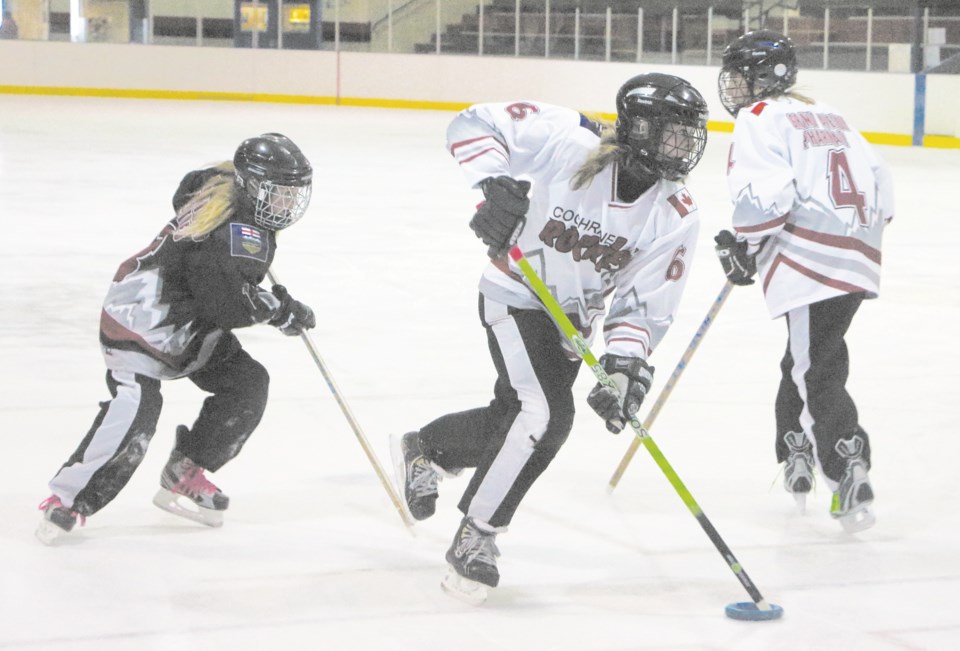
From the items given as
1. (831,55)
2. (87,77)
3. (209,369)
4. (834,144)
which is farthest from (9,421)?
(87,77)

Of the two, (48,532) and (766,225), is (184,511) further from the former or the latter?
(766,225)

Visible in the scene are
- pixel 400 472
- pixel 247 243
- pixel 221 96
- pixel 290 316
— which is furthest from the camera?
pixel 221 96

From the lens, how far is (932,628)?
264 centimetres

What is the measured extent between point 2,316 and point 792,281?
3.25 m

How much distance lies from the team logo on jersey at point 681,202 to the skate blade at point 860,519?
83cm

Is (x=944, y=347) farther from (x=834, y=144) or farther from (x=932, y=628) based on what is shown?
(x=932, y=628)

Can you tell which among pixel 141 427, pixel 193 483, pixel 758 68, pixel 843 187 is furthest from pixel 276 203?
pixel 843 187

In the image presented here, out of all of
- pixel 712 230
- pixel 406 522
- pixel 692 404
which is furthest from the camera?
pixel 712 230

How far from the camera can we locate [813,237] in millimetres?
3207

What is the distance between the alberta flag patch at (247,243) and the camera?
2.97m

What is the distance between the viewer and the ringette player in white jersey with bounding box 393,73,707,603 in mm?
2740

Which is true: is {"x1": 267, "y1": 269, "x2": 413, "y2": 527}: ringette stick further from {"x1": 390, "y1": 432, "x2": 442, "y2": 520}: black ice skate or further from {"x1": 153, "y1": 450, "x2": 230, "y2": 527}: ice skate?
{"x1": 153, "y1": 450, "x2": 230, "y2": 527}: ice skate

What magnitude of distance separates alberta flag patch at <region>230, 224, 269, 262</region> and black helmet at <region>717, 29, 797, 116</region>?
111 centimetres

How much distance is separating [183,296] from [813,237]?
138 centimetres
